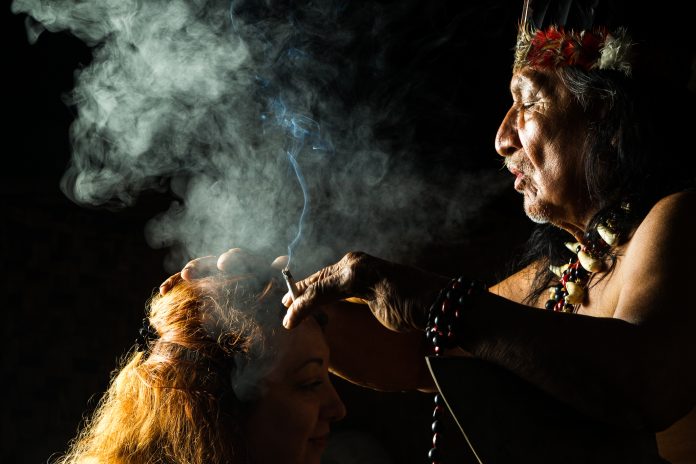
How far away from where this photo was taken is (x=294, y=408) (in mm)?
1748

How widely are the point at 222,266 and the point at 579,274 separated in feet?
3.47

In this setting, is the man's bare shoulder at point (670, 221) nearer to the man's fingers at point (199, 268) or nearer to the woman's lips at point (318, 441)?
the woman's lips at point (318, 441)

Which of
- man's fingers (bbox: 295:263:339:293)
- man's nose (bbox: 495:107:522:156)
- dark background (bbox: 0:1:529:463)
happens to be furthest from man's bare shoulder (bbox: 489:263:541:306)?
man's fingers (bbox: 295:263:339:293)

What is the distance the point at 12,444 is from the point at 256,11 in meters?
2.14

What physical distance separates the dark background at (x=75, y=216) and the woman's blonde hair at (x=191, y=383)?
3.83ft

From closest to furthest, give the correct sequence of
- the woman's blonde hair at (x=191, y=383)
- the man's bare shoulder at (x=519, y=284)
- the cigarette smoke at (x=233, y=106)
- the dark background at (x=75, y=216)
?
the woman's blonde hair at (x=191, y=383) → the man's bare shoulder at (x=519, y=284) → the cigarette smoke at (x=233, y=106) → the dark background at (x=75, y=216)

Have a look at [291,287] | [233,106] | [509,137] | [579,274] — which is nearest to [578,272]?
[579,274]

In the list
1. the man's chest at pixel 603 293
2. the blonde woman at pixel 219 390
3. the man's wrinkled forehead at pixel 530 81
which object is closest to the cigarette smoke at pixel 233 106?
the blonde woman at pixel 219 390

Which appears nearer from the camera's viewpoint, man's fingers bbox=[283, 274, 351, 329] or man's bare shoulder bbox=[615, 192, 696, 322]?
man's bare shoulder bbox=[615, 192, 696, 322]

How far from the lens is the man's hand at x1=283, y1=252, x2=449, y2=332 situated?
1408 millimetres

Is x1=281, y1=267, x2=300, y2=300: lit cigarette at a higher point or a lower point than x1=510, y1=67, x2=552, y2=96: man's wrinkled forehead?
lower

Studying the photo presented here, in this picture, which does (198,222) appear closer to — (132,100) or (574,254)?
(132,100)

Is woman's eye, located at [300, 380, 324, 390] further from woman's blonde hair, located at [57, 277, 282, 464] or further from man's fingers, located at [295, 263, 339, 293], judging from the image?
man's fingers, located at [295, 263, 339, 293]

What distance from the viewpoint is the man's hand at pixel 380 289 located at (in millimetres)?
1408
